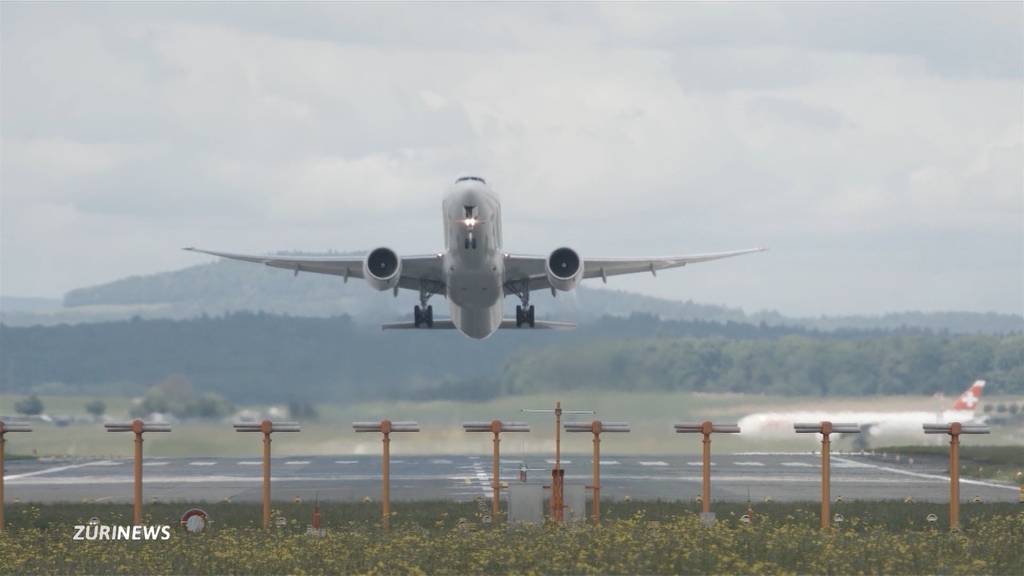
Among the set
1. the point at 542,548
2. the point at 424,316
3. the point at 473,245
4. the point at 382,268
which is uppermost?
the point at 473,245

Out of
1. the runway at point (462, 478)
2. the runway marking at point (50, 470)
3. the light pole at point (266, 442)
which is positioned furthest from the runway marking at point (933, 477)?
the runway marking at point (50, 470)

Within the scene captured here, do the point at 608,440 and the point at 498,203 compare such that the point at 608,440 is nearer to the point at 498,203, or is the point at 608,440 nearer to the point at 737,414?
Answer: the point at 737,414

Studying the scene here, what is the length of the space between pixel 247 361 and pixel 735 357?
16218 mm

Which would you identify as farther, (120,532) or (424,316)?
(424,316)

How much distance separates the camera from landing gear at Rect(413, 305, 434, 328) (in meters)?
50.0

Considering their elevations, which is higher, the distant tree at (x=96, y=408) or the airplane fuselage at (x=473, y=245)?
the airplane fuselage at (x=473, y=245)

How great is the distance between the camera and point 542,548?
23.0 metres

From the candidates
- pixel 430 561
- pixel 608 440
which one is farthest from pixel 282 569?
pixel 608 440

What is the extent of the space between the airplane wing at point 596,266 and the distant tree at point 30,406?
649 inches

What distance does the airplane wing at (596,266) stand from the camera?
4688 cm

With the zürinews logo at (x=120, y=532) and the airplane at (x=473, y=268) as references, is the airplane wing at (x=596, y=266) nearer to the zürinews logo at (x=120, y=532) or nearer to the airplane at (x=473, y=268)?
the airplane at (x=473, y=268)

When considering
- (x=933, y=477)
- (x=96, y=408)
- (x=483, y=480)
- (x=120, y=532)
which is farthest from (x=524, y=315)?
(x=120, y=532)

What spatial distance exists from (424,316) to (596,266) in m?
5.56

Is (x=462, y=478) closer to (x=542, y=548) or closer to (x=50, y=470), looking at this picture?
(x=50, y=470)
